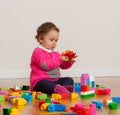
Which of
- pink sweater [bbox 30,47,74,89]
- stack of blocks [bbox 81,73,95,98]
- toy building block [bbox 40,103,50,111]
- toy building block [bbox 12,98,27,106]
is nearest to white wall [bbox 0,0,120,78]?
pink sweater [bbox 30,47,74,89]

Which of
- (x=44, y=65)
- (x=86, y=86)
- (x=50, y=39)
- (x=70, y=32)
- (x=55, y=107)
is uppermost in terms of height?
(x=70, y=32)

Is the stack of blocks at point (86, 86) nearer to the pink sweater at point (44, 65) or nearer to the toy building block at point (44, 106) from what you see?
the pink sweater at point (44, 65)

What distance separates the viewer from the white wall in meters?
2.59

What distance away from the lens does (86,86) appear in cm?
160

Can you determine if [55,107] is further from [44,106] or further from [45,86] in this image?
[45,86]

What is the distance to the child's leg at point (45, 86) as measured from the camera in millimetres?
1693

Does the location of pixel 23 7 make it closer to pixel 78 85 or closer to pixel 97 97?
pixel 78 85

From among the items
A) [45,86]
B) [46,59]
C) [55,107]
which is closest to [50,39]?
[46,59]

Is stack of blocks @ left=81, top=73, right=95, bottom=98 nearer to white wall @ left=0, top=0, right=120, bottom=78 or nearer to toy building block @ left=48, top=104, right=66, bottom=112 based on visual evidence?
toy building block @ left=48, top=104, right=66, bottom=112

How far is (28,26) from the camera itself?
262 centimetres

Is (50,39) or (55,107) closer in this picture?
(55,107)

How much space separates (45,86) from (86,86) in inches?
8.6

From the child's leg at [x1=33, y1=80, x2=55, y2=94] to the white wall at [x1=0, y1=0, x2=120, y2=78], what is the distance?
0.88 m

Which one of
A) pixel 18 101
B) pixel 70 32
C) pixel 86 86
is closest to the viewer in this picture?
pixel 18 101
